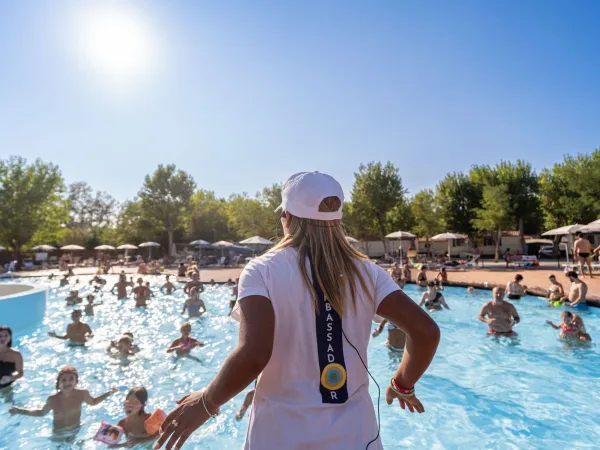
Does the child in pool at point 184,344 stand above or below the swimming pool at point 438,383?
above

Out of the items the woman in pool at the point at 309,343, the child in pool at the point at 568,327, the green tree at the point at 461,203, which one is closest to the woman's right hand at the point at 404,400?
the woman in pool at the point at 309,343

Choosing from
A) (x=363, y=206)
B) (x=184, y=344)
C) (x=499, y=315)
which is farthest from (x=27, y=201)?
(x=499, y=315)

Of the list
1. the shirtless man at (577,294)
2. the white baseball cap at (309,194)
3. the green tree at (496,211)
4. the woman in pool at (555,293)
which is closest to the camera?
the white baseball cap at (309,194)

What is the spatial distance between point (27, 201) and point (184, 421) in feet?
148

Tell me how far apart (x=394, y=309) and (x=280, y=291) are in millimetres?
500

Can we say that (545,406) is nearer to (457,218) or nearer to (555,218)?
(457,218)

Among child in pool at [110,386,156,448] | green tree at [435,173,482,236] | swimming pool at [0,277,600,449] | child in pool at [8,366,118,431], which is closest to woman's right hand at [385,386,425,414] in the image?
swimming pool at [0,277,600,449]

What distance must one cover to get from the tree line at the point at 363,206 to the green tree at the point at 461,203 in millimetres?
91

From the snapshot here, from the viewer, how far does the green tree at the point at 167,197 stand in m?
49.8

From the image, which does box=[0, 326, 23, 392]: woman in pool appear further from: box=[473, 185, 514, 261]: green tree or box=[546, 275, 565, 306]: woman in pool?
box=[473, 185, 514, 261]: green tree

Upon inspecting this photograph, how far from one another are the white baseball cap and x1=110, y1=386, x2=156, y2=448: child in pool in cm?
444

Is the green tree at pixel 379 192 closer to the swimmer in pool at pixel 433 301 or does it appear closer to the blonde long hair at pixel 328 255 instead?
the swimmer in pool at pixel 433 301

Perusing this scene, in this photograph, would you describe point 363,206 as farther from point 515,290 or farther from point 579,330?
point 579,330

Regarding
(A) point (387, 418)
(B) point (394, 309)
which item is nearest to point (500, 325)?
(A) point (387, 418)
